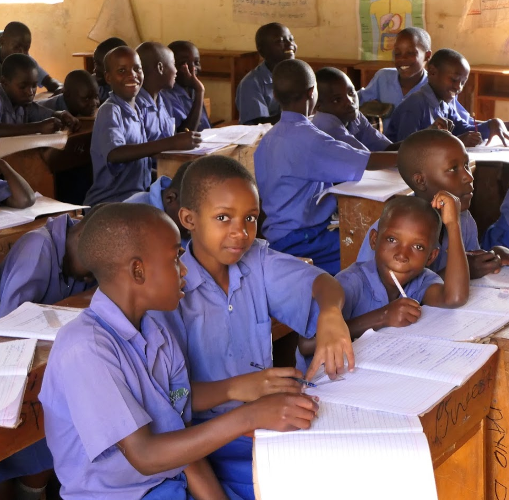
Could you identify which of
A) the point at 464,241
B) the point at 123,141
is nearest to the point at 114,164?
the point at 123,141

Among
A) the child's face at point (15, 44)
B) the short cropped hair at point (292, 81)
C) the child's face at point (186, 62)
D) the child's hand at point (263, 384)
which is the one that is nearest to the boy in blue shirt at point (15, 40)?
the child's face at point (15, 44)

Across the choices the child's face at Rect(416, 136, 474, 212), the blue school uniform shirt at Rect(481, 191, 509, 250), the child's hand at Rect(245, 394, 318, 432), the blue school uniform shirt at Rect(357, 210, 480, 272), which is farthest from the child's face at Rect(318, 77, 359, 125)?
the child's hand at Rect(245, 394, 318, 432)

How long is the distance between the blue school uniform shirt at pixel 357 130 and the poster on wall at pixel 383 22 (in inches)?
92.9

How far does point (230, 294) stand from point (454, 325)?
1.48 ft

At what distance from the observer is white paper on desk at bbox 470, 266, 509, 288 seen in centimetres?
193

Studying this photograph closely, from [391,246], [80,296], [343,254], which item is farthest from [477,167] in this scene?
[80,296]

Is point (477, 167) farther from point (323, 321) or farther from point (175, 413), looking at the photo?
point (175, 413)

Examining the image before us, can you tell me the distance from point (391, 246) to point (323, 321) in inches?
16.2

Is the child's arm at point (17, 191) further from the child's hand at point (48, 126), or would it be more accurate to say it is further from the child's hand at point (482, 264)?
the child's hand at point (482, 264)

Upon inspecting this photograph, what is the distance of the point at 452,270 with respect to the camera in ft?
5.88

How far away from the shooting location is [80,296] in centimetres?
205

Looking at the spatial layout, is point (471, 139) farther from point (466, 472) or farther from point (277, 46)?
point (466, 472)

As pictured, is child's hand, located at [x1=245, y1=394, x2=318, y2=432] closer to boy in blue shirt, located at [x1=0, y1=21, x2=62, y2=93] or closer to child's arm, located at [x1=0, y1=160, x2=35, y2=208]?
child's arm, located at [x1=0, y1=160, x2=35, y2=208]

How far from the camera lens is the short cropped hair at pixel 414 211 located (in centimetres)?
185
